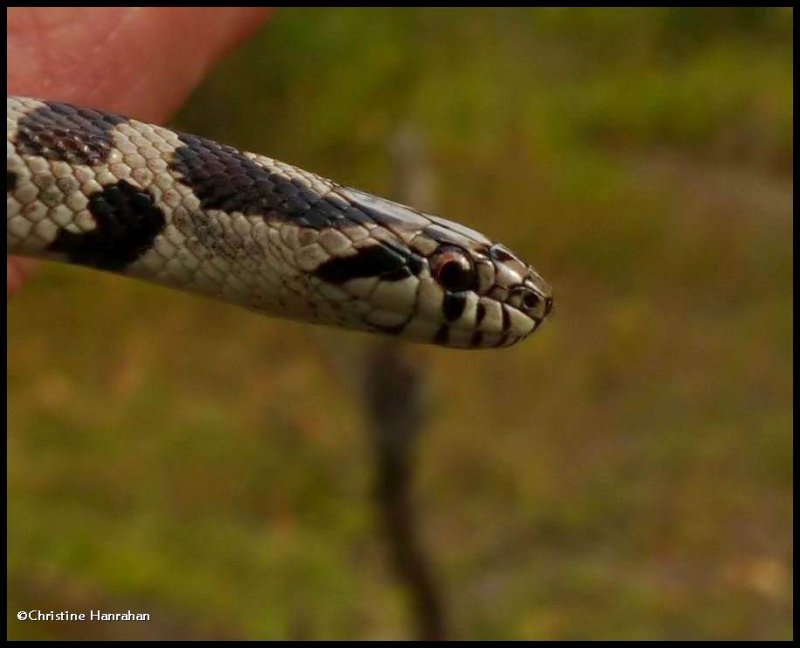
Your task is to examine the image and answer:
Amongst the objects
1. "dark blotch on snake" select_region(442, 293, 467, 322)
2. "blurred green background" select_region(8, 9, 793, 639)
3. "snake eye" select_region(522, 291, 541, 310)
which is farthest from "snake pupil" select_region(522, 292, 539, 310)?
"blurred green background" select_region(8, 9, 793, 639)

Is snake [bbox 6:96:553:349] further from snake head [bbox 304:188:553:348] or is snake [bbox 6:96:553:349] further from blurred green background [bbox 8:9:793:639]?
blurred green background [bbox 8:9:793:639]

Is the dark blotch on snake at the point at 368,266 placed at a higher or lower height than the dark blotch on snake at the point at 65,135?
lower

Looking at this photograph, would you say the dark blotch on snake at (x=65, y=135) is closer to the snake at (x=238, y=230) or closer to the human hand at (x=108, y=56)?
the snake at (x=238, y=230)

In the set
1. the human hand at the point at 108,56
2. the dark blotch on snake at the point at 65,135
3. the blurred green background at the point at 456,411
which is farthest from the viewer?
the blurred green background at the point at 456,411

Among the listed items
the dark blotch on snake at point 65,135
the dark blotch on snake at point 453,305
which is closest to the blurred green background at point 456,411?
the dark blotch on snake at point 65,135

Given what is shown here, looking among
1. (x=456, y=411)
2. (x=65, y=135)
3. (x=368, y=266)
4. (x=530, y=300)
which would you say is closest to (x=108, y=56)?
(x=65, y=135)

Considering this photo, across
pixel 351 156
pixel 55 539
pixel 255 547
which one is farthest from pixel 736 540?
pixel 55 539
